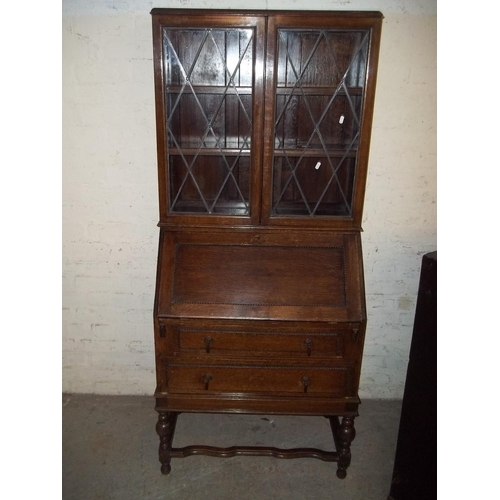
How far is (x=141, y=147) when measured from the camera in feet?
6.92

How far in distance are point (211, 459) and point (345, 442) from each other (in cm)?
69

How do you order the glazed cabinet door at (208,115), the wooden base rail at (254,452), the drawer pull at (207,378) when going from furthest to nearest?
the wooden base rail at (254,452)
the drawer pull at (207,378)
the glazed cabinet door at (208,115)

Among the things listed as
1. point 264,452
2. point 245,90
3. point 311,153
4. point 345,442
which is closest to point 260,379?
point 264,452

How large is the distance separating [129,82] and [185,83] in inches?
18.3

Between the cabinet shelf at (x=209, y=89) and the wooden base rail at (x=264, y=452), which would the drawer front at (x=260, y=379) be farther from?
the cabinet shelf at (x=209, y=89)

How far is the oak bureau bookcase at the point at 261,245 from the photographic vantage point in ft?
5.62

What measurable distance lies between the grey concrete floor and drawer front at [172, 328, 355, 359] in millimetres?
667

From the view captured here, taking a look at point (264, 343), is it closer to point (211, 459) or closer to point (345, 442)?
point (345, 442)

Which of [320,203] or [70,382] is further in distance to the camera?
[70,382]

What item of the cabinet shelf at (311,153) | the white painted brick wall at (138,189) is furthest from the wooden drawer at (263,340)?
the cabinet shelf at (311,153)


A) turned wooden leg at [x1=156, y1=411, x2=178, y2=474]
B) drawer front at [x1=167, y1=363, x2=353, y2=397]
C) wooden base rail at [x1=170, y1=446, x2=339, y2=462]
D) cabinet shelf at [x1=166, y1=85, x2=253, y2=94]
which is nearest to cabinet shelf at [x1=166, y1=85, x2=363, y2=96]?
cabinet shelf at [x1=166, y1=85, x2=253, y2=94]

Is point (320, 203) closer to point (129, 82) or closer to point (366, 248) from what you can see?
point (366, 248)

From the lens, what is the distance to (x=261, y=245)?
1.85 metres
